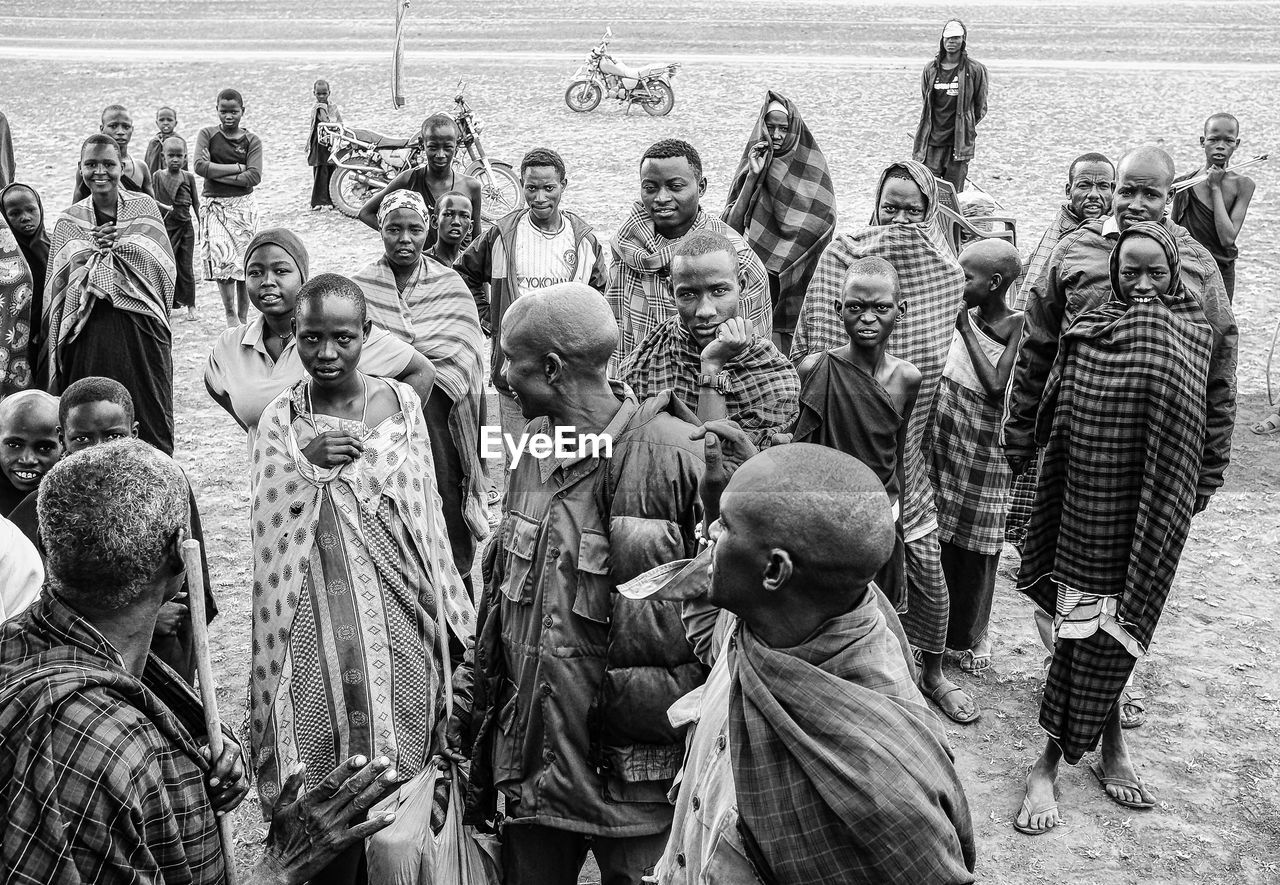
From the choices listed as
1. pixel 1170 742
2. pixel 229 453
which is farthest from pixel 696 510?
pixel 229 453

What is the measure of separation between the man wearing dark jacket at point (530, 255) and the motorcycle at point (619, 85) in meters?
8.58

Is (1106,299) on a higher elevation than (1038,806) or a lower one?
higher

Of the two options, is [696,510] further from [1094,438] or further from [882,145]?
[882,145]

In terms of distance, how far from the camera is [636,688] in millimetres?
2684

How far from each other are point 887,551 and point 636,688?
93 centimetres

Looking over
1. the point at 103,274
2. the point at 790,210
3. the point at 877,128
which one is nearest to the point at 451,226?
the point at 103,274

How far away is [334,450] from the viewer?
128 inches

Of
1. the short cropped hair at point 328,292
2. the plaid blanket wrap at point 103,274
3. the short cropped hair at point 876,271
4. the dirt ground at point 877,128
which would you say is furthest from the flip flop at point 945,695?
the plaid blanket wrap at point 103,274

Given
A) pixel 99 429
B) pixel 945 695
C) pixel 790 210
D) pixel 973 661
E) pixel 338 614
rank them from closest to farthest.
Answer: pixel 338 614, pixel 99 429, pixel 945 695, pixel 973 661, pixel 790 210

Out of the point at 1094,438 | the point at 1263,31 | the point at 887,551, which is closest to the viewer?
the point at 887,551

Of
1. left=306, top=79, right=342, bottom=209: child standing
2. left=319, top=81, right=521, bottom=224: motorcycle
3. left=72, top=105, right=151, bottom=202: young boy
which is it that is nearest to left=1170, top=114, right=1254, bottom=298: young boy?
left=319, top=81, right=521, bottom=224: motorcycle

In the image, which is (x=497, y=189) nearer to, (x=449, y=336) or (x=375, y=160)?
(x=375, y=160)

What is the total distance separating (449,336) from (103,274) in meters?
1.77

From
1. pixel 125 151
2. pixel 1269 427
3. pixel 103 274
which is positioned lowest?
pixel 1269 427
